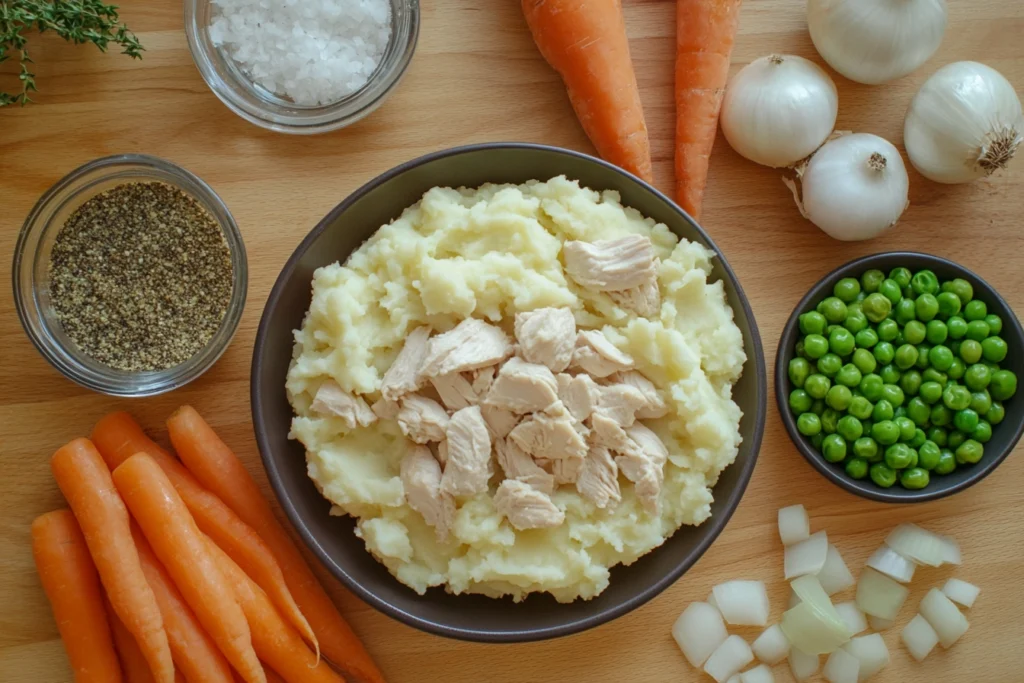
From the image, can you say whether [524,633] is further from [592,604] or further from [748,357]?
[748,357]

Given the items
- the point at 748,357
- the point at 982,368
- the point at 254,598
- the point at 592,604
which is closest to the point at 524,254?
the point at 748,357

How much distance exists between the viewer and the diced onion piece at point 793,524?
3.04 meters

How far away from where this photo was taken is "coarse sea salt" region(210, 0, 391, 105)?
113 inches

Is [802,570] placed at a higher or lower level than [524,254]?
lower

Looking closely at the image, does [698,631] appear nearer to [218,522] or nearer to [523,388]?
[523,388]

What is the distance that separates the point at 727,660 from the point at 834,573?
50 centimetres

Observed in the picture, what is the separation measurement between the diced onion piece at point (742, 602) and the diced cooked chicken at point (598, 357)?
98 centimetres

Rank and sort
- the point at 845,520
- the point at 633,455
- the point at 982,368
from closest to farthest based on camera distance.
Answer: the point at 633,455 → the point at 982,368 → the point at 845,520

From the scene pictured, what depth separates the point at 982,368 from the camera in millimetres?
2914

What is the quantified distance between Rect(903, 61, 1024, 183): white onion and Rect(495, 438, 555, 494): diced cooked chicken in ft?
5.81

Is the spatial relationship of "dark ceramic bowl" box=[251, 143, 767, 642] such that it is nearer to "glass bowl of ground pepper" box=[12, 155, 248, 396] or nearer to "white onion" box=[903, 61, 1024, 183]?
"glass bowl of ground pepper" box=[12, 155, 248, 396]

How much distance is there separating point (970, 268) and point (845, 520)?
103 centimetres

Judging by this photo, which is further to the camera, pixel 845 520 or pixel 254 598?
pixel 845 520

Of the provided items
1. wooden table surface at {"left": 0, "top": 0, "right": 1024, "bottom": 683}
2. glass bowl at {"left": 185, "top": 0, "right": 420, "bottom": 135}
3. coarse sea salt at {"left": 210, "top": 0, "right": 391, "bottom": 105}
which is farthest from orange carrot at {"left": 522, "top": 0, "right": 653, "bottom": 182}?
coarse sea salt at {"left": 210, "top": 0, "right": 391, "bottom": 105}
